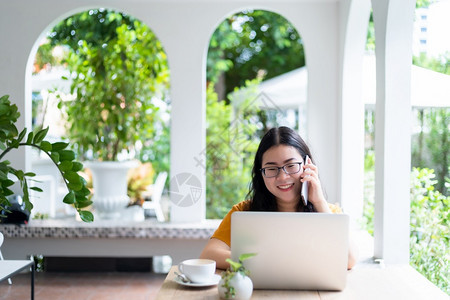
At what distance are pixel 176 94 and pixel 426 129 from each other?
7.70ft

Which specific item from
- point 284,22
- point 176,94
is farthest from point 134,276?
point 284,22

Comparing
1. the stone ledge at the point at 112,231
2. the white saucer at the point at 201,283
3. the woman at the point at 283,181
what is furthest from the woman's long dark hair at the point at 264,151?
the stone ledge at the point at 112,231

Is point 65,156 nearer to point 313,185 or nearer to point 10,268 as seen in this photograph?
point 10,268

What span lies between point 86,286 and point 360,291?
3529 mm

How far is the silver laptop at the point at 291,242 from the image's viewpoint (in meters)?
2.03

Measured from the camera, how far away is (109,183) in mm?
6168

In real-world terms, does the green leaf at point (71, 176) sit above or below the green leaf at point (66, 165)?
below

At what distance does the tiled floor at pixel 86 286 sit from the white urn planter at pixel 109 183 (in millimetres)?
830

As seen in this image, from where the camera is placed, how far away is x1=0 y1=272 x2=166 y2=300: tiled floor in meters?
4.84

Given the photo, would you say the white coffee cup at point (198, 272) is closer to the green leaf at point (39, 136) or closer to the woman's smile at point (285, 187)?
the woman's smile at point (285, 187)

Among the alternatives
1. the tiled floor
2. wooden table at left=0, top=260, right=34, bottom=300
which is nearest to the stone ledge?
the tiled floor

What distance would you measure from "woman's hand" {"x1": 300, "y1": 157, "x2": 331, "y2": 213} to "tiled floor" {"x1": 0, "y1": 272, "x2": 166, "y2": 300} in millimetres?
2703

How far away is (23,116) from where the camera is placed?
5473mm

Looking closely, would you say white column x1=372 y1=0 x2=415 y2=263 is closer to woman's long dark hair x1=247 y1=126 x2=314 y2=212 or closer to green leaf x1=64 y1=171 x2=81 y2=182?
woman's long dark hair x1=247 y1=126 x2=314 y2=212
